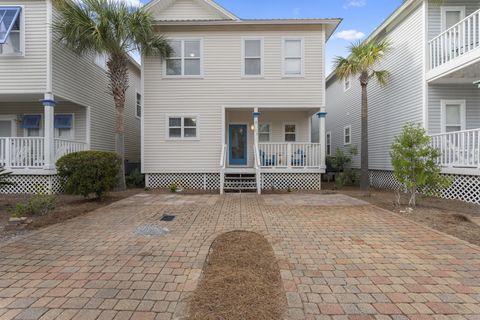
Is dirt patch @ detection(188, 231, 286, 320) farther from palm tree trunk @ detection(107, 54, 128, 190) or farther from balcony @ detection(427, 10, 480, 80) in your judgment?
balcony @ detection(427, 10, 480, 80)

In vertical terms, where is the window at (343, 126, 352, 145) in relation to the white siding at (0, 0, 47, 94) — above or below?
below

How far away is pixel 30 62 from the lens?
10.3 m

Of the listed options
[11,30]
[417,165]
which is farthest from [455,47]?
[11,30]

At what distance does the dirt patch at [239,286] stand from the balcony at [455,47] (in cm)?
934

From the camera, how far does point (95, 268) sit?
3621mm

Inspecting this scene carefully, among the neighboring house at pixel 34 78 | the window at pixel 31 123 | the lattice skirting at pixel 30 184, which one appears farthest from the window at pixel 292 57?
the window at pixel 31 123

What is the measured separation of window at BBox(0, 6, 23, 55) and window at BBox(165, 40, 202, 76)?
5499 millimetres

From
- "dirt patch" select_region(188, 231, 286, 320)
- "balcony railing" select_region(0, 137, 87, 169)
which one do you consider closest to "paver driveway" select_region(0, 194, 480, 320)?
"dirt patch" select_region(188, 231, 286, 320)

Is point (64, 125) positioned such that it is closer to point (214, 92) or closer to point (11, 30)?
point (11, 30)

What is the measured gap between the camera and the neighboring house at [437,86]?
895 centimetres

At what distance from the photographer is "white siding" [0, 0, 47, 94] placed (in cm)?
1028

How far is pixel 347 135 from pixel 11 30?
57.4ft

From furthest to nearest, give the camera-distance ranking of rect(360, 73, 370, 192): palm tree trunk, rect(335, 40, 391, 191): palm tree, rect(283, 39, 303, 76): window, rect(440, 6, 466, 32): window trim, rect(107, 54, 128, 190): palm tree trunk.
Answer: rect(283, 39, 303, 76): window, rect(360, 73, 370, 192): palm tree trunk, rect(335, 40, 391, 191): palm tree, rect(107, 54, 128, 190): palm tree trunk, rect(440, 6, 466, 32): window trim

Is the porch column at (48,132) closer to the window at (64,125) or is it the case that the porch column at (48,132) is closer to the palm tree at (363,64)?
the window at (64,125)
